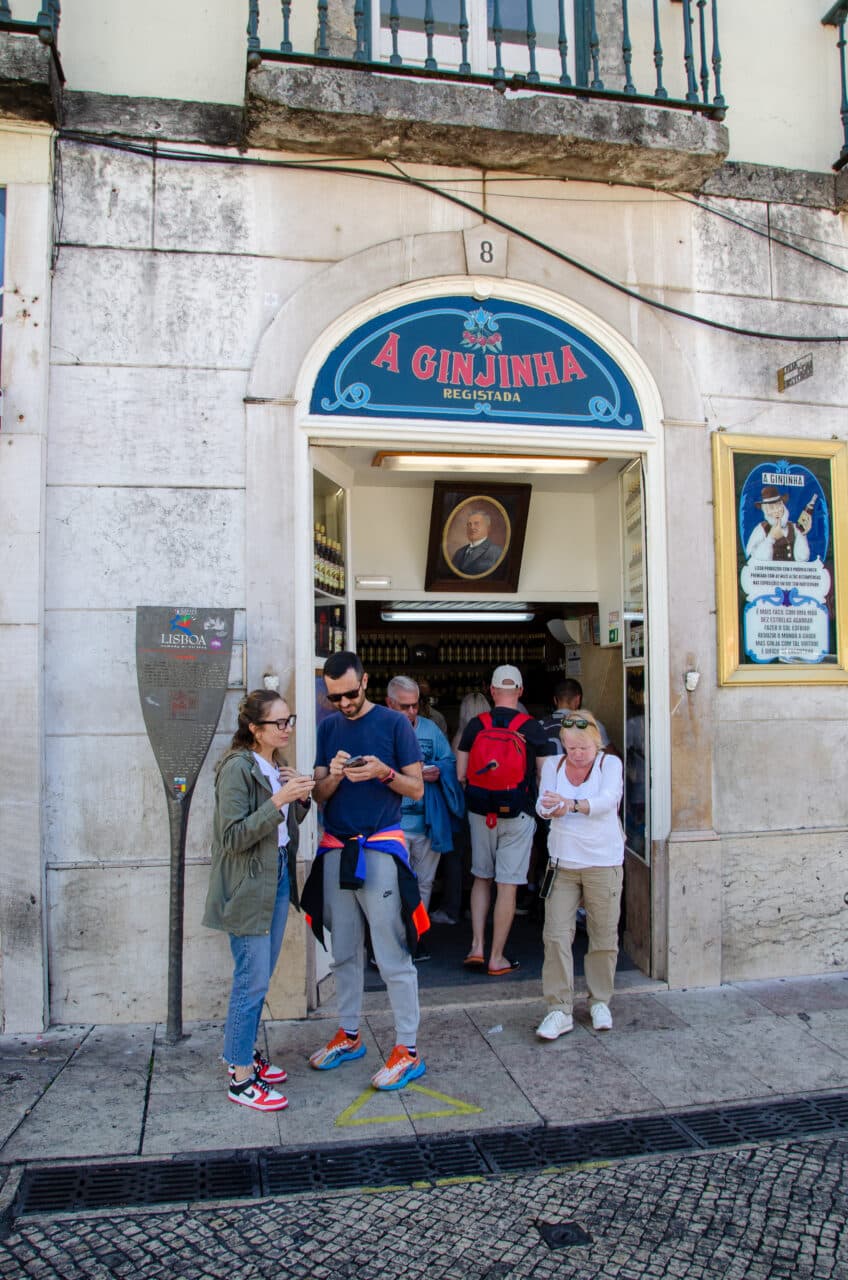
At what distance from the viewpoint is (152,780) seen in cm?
527

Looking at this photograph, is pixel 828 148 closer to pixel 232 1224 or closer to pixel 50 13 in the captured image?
pixel 50 13

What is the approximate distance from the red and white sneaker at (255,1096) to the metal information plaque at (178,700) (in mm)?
781

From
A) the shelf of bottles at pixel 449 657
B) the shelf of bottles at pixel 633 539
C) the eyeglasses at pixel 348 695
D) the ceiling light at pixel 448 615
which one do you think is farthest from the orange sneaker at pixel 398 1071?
the shelf of bottles at pixel 449 657

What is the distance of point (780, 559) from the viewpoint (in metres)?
6.15

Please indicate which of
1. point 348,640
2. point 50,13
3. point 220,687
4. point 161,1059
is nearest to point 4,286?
point 50,13

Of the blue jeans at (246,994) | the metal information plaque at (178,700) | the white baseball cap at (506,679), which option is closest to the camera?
the blue jeans at (246,994)

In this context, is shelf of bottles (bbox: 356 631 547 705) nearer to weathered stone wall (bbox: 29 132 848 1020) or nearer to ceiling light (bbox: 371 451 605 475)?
ceiling light (bbox: 371 451 605 475)

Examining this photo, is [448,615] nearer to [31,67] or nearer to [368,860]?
[368,860]

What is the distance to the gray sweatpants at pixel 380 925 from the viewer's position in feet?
14.5

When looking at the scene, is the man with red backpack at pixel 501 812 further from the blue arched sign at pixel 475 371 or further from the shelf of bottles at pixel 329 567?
the blue arched sign at pixel 475 371

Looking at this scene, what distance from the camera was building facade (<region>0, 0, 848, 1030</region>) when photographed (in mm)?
5215

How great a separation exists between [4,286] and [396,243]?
2.20 meters

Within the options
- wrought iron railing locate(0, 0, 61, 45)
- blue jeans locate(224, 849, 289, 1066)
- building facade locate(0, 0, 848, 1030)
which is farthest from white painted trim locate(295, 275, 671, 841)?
wrought iron railing locate(0, 0, 61, 45)

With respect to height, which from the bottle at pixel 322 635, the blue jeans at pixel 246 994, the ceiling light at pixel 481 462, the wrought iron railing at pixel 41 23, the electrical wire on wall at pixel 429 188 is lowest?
the blue jeans at pixel 246 994
